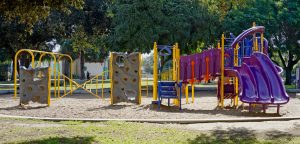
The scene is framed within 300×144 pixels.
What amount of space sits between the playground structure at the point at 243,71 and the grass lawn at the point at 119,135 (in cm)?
385

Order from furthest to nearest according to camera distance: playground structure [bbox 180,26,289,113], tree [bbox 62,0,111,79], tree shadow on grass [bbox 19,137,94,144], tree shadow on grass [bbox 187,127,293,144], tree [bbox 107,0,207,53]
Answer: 1. tree [bbox 62,0,111,79]
2. tree [bbox 107,0,207,53]
3. playground structure [bbox 180,26,289,113]
4. tree shadow on grass [bbox 187,127,293,144]
5. tree shadow on grass [bbox 19,137,94,144]

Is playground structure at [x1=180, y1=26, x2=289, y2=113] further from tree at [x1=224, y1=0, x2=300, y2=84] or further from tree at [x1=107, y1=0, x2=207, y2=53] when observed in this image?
tree at [x1=224, y1=0, x2=300, y2=84]

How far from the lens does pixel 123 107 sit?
1490 cm

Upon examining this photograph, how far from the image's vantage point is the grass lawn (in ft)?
25.3

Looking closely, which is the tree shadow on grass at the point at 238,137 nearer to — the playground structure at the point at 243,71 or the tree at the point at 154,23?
the playground structure at the point at 243,71

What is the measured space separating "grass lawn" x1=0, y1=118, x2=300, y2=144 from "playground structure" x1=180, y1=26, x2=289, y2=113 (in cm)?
385

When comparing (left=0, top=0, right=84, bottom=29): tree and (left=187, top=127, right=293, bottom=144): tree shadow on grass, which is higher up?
(left=0, top=0, right=84, bottom=29): tree

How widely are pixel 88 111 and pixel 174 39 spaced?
1527 cm

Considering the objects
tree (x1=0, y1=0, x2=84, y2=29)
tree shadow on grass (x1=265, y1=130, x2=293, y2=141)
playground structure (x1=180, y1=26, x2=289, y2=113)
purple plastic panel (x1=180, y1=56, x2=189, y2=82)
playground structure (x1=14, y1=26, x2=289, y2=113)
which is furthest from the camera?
purple plastic panel (x1=180, y1=56, x2=189, y2=82)

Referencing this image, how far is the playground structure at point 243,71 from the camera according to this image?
1310 centimetres

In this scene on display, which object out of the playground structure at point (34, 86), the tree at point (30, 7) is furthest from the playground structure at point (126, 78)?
the tree at point (30, 7)

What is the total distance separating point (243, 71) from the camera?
45.5 ft

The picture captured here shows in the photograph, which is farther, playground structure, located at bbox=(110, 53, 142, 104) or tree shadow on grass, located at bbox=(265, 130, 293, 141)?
playground structure, located at bbox=(110, 53, 142, 104)

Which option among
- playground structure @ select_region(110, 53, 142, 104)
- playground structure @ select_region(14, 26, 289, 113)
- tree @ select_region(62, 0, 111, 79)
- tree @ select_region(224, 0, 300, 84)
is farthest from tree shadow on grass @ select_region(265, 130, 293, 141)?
tree @ select_region(62, 0, 111, 79)
